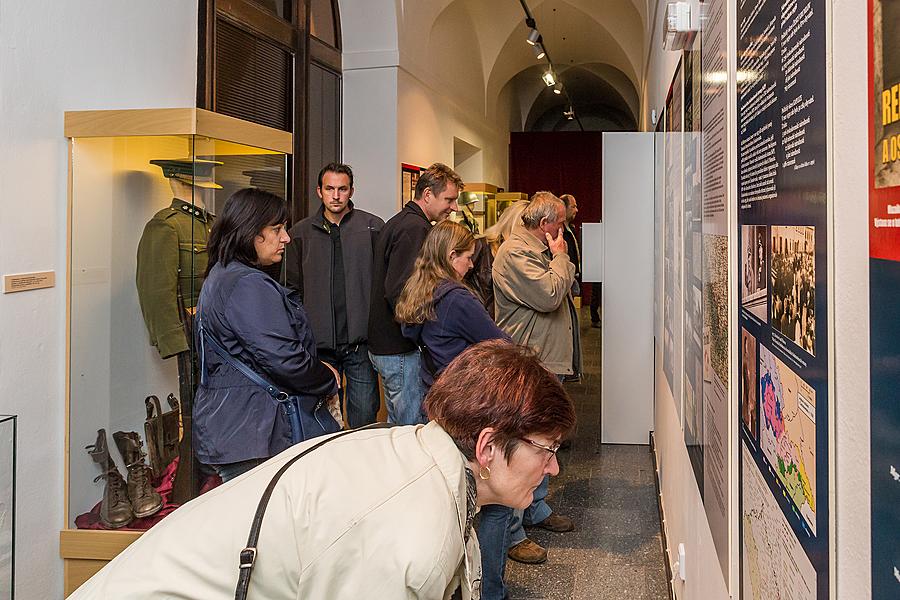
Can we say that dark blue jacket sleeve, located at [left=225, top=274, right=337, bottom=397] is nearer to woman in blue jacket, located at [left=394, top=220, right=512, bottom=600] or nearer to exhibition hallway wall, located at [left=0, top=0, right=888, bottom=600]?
woman in blue jacket, located at [left=394, top=220, right=512, bottom=600]

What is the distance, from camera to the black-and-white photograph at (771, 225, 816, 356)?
1032mm

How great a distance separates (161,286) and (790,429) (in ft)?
11.0

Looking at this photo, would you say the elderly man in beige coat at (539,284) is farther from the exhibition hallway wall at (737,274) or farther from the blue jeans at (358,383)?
the exhibition hallway wall at (737,274)

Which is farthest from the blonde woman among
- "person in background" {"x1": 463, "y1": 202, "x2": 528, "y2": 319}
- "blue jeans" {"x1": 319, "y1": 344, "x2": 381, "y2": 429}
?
"person in background" {"x1": 463, "y1": 202, "x2": 528, "y2": 319}

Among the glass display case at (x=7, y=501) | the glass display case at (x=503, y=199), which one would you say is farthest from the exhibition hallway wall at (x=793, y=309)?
the glass display case at (x=503, y=199)

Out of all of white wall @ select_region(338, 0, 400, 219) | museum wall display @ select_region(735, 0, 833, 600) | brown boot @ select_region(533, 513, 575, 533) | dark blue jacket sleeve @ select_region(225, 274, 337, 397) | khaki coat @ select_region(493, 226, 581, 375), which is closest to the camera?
museum wall display @ select_region(735, 0, 833, 600)

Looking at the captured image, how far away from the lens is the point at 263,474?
1.65m

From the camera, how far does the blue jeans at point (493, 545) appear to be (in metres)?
3.79

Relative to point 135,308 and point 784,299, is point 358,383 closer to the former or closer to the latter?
point 135,308

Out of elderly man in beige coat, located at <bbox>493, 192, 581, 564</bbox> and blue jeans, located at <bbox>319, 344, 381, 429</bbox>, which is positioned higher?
elderly man in beige coat, located at <bbox>493, 192, 581, 564</bbox>

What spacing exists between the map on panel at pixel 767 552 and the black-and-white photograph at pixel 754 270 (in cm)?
27

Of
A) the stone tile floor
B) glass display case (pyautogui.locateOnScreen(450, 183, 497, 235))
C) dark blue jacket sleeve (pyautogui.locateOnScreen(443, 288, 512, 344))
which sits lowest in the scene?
the stone tile floor

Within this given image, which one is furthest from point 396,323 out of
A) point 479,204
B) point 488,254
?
point 479,204

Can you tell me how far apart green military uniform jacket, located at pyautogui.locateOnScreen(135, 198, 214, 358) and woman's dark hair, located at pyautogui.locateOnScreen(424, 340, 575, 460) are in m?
2.37
